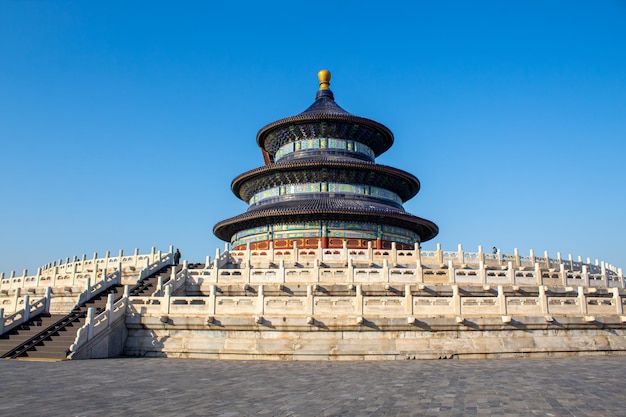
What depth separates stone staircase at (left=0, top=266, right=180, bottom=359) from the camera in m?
17.7

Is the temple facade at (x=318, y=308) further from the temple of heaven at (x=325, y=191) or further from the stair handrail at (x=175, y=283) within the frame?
the temple of heaven at (x=325, y=191)

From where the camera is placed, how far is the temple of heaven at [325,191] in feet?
131

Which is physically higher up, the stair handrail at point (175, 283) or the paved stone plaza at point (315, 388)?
the stair handrail at point (175, 283)

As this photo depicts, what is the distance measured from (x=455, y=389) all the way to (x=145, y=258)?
23.2 metres

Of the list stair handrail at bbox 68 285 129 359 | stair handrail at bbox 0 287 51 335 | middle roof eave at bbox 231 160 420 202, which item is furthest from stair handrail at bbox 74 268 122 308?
middle roof eave at bbox 231 160 420 202

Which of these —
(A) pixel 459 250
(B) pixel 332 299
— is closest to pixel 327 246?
(A) pixel 459 250

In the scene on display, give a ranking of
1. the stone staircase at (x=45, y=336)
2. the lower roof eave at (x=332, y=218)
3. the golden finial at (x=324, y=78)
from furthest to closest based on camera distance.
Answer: the golden finial at (x=324, y=78) < the lower roof eave at (x=332, y=218) < the stone staircase at (x=45, y=336)

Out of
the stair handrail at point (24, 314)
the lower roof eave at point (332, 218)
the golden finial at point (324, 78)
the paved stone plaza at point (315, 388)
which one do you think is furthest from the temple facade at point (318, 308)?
the golden finial at point (324, 78)

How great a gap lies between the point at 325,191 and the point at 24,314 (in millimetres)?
26396

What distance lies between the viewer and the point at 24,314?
69.1 feet

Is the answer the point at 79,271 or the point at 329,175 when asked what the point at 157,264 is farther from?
the point at 329,175

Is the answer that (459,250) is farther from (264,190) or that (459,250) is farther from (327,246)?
(264,190)

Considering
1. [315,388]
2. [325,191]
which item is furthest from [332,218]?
[315,388]

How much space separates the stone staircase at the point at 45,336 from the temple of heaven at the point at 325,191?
19.2m
